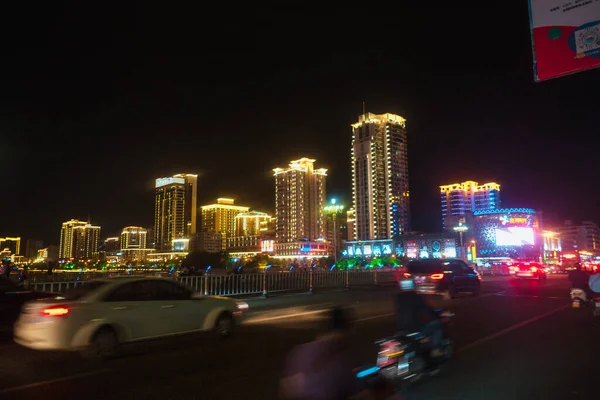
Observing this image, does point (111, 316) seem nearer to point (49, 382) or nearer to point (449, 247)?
point (49, 382)

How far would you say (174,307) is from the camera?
8.73 metres

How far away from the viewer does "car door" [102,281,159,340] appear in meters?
7.86

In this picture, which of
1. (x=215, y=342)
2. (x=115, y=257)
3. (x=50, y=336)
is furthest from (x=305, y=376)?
(x=115, y=257)

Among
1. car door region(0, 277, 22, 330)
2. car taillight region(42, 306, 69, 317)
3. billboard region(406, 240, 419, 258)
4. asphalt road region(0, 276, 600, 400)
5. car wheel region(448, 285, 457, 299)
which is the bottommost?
asphalt road region(0, 276, 600, 400)

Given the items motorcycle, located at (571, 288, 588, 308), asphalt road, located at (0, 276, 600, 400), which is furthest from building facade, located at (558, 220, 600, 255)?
asphalt road, located at (0, 276, 600, 400)

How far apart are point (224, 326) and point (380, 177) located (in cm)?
14211

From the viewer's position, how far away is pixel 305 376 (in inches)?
129

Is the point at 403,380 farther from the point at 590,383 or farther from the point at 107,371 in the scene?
the point at 107,371

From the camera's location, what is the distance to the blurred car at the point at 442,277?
56.4 feet

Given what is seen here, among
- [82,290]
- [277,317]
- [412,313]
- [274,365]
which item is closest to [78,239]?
[277,317]

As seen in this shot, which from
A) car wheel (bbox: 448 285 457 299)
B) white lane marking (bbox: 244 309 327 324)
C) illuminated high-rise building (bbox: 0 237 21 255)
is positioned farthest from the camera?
illuminated high-rise building (bbox: 0 237 21 255)

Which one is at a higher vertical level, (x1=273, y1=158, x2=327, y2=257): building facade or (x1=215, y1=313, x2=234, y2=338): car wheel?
(x1=273, y1=158, x2=327, y2=257): building facade

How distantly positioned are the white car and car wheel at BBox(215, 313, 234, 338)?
21cm

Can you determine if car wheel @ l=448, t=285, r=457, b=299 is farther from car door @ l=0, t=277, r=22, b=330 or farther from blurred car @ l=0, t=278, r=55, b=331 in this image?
car door @ l=0, t=277, r=22, b=330
